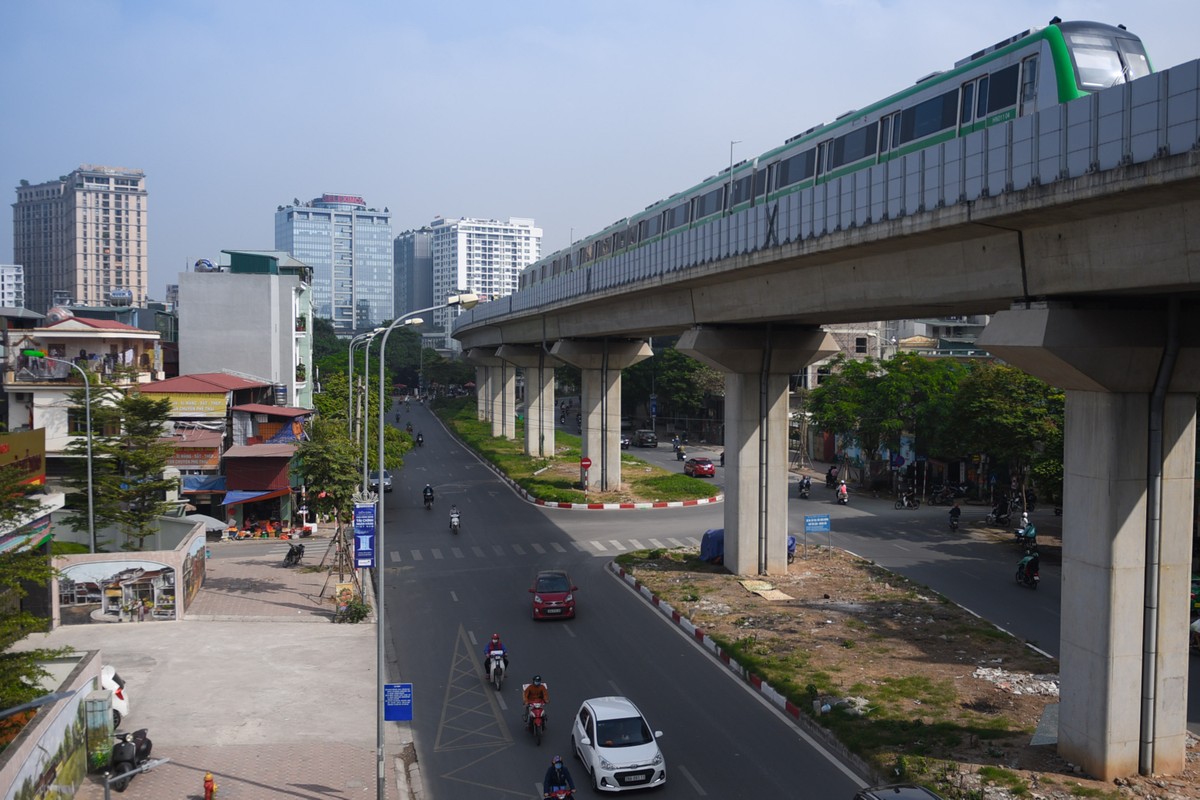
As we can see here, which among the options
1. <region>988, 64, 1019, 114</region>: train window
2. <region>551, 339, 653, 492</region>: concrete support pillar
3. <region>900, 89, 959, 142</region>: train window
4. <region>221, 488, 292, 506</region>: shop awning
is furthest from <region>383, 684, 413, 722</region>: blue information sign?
<region>551, 339, 653, 492</region>: concrete support pillar

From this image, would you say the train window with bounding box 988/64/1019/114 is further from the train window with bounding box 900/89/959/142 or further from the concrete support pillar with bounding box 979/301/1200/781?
the concrete support pillar with bounding box 979/301/1200/781

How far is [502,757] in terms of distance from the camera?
17000mm

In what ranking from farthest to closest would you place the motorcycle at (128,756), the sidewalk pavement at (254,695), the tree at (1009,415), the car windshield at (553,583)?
the tree at (1009,415)
the car windshield at (553,583)
the sidewalk pavement at (254,695)
the motorcycle at (128,756)

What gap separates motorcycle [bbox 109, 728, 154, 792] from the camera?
52.1 ft

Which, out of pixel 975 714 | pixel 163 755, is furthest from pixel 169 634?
pixel 975 714

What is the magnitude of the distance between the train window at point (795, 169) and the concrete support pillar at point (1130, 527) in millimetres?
11219

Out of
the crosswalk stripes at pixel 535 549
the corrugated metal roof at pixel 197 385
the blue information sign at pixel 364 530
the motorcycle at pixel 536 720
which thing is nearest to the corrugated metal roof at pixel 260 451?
the corrugated metal roof at pixel 197 385

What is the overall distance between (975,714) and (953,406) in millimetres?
29082

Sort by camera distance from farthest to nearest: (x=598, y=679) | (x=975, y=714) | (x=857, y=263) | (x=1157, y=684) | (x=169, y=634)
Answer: (x=169, y=634) → (x=857, y=263) → (x=598, y=679) → (x=975, y=714) → (x=1157, y=684)

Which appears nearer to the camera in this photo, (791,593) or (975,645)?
(975,645)

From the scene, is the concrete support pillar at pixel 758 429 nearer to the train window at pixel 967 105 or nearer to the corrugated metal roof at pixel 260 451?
the train window at pixel 967 105

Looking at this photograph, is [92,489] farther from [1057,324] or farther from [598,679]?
[1057,324]

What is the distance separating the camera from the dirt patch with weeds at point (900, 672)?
15.3 meters

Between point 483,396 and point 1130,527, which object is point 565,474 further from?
point 483,396
